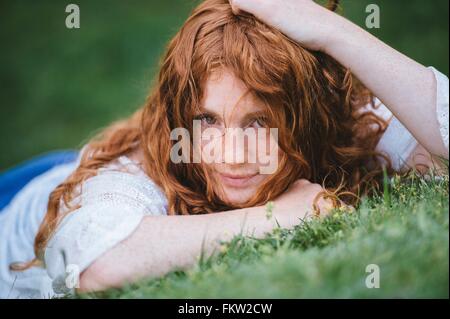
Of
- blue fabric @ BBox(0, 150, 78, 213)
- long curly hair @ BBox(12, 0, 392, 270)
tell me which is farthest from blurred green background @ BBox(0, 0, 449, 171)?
long curly hair @ BBox(12, 0, 392, 270)

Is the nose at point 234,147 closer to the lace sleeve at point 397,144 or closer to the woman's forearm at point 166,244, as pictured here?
the woman's forearm at point 166,244

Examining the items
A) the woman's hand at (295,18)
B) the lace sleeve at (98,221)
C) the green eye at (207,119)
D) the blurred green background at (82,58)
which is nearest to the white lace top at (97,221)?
the lace sleeve at (98,221)

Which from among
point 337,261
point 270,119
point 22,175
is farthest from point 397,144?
point 22,175

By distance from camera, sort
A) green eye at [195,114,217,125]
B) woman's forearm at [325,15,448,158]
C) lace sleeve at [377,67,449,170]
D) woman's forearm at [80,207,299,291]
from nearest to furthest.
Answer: woman's forearm at [80,207,299,291]
woman's forearm at [325,15,448,158]
green eye at [195,114,217,125]
lace sleeve at [377,67,449,170]

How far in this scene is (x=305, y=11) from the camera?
2.56 m

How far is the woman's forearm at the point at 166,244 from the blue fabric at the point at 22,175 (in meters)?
2.17

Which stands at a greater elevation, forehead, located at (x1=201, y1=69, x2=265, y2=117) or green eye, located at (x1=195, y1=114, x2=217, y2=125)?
forehead, located at (x1=201, y1=69, x2=265, y2=117)

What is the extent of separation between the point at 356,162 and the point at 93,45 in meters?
4.95

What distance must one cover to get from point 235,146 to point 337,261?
37.1 inches

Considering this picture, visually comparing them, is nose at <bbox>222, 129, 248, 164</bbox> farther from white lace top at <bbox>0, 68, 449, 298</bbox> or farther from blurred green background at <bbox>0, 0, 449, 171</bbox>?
blurred green background at <bbox>0, 0, 449, 171</bbox>

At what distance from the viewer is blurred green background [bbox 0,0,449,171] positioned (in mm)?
6500

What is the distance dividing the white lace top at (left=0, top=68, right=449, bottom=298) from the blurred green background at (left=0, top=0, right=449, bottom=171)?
307 centimetres

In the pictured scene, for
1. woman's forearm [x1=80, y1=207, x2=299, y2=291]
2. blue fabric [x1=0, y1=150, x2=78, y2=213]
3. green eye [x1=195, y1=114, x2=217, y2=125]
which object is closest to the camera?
woman's forearm [x1=80, y1=207, x2=299, y2=291]

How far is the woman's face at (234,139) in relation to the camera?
2531 millimetres
